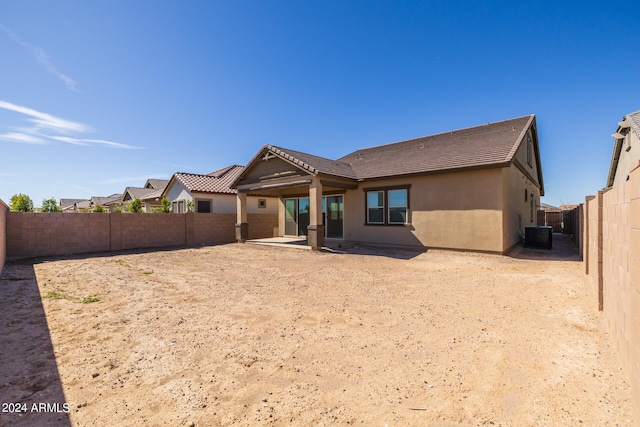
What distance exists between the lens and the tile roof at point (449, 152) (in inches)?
443

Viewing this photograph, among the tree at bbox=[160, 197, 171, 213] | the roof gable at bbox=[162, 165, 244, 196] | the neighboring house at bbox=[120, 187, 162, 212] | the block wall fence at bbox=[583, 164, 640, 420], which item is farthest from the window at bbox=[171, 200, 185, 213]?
the block wall fence at bbox=[583, 164, 640, 420]

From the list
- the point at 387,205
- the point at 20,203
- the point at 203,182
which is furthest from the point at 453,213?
the point at 20,203

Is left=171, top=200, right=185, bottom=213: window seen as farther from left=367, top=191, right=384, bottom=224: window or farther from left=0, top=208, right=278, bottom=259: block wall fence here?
left=367, top=191, right=384, bottom=224: window

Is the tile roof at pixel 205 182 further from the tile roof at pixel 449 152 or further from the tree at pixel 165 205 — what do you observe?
the tile roof at pixel 449 152

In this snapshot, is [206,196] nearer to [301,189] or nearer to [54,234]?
[301,189]

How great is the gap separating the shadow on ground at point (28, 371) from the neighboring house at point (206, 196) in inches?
571

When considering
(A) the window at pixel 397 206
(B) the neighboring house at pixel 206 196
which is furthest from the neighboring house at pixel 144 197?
(A) the window at pixel 397 206

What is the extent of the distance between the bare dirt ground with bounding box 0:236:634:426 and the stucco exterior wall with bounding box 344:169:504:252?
4014 mm

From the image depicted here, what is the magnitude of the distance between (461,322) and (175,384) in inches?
158

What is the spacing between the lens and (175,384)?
2.83 metres

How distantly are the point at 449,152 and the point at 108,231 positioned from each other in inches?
663

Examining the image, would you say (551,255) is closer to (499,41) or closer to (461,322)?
(499,41)

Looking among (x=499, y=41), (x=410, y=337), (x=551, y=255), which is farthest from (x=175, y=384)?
(x=499, y=41)

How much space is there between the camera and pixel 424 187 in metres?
12.3
